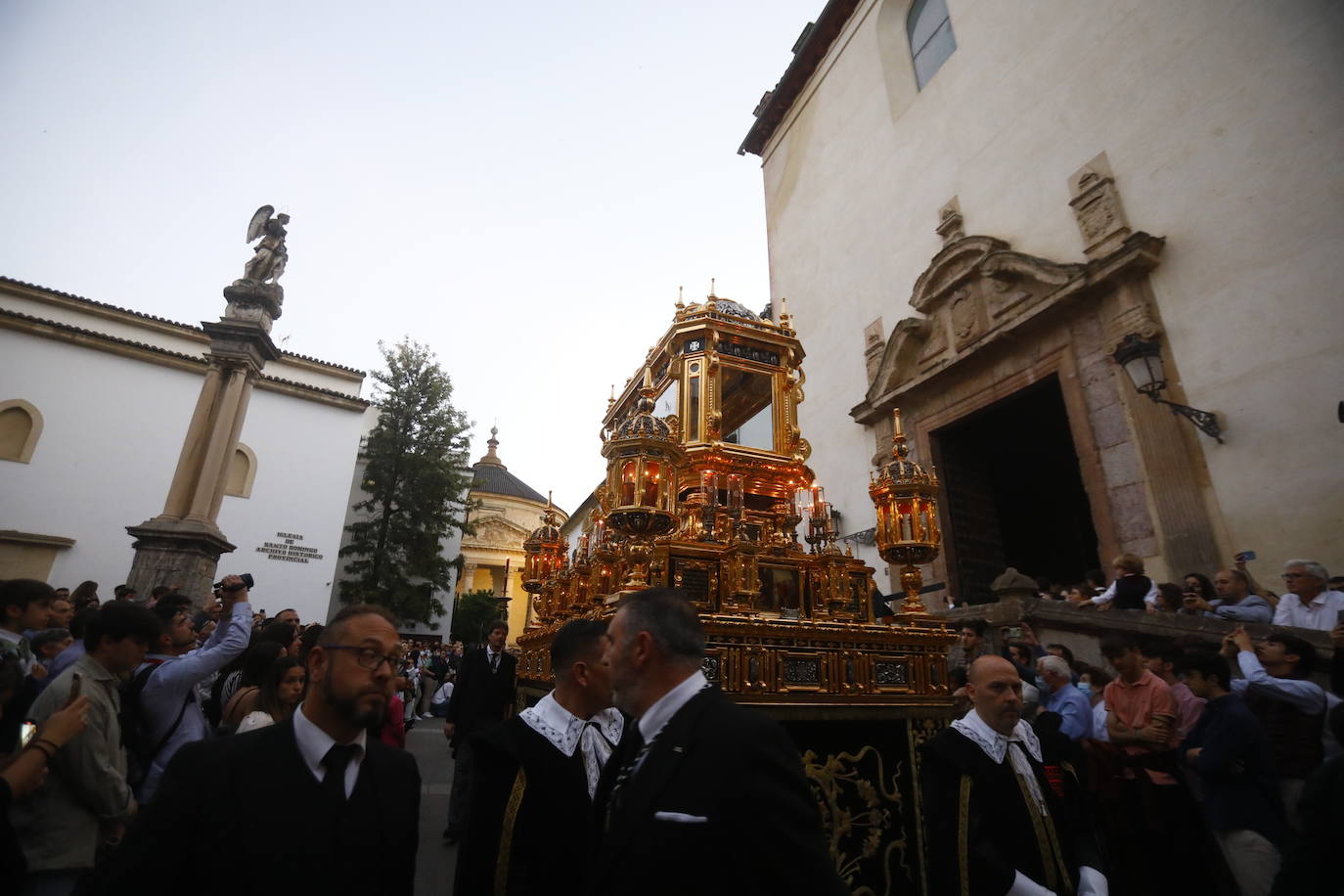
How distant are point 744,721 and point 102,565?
71.1ft

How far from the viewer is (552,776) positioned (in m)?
2.25

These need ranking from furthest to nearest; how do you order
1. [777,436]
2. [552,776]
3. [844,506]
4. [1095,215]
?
[844,506], [1095,215], [777,436], [552,776]

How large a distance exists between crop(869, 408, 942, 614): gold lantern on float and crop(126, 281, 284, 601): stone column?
42.6 feet

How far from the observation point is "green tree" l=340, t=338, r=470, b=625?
71.6 feet

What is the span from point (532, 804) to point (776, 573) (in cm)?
216

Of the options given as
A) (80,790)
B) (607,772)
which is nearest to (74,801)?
(80,790)

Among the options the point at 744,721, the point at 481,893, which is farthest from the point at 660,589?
the point at 481,893

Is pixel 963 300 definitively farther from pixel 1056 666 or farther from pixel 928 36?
pixel 1056 666

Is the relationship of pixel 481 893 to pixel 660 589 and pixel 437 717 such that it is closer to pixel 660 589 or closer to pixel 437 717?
pixel 660 589

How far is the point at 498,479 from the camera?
45781 millimetres

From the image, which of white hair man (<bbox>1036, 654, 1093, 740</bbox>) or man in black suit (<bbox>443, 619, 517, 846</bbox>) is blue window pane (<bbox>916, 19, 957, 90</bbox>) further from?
man in black suit (<bbox>443, 619, 517, 846</bbox>)

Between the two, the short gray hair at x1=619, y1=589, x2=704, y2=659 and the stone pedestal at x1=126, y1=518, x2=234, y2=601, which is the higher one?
the stone pedestal at x1=126, y1=518, x2=234, y2=601

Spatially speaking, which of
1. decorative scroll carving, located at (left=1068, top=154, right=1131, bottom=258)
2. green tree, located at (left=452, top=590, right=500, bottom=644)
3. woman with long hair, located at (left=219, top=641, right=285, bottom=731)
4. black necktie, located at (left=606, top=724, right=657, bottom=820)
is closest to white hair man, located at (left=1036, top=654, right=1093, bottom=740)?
black necktie, located at (left=606, top=724, right=657, bottom=820)

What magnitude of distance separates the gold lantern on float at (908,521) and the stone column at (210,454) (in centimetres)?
1300
